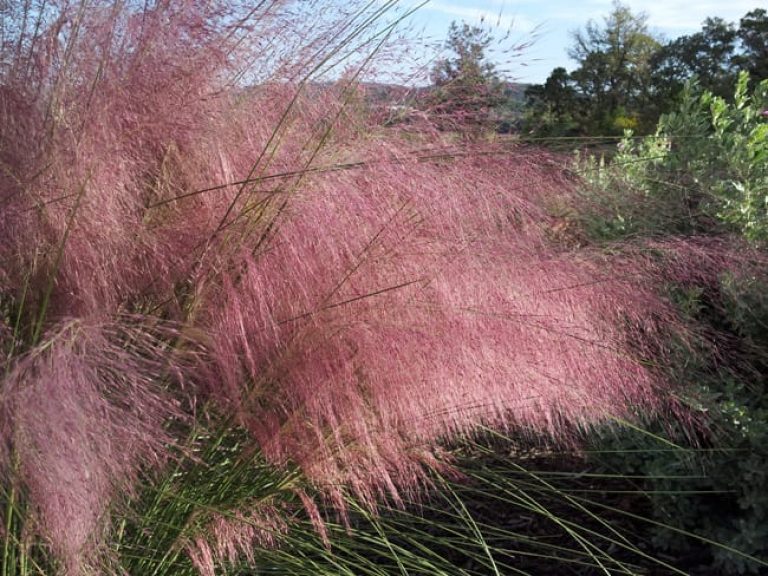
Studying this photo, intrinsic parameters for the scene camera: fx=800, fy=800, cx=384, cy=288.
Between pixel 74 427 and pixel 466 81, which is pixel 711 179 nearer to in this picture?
pixel 466 81

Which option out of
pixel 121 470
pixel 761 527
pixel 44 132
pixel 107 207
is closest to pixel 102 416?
pixel 121 470

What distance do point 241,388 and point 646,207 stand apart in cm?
152

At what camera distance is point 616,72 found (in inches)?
→ 669

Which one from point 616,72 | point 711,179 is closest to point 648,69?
point 616,72

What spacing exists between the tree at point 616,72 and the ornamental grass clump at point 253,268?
1243 cm

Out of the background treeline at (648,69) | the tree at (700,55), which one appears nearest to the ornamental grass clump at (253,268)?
the background treeline at (648,69)

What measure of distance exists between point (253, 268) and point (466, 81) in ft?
3.03

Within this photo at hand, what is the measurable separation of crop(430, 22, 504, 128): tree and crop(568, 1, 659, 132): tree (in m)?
11.9

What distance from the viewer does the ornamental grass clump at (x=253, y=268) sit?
1.53 m

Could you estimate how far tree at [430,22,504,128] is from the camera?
214 cm

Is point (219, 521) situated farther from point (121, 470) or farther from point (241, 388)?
point (121, 470)

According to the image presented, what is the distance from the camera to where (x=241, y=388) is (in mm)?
1635

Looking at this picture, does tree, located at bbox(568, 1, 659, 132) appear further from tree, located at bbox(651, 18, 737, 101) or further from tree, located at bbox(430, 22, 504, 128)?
tree, located at bbox(430, 22, 504, 128)

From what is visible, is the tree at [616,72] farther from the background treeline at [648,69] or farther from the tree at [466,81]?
the tree at [466,81]
